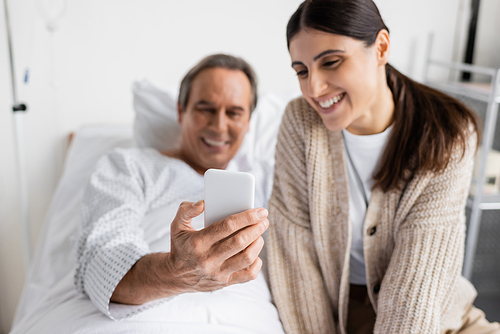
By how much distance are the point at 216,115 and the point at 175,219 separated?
58cm

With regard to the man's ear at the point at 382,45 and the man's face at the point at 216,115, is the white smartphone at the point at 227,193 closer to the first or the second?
the man's ear at the point at 382,45

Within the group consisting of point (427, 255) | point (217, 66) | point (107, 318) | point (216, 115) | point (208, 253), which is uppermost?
point (217, 66)

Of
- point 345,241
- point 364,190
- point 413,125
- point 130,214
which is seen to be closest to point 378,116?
point 413,125

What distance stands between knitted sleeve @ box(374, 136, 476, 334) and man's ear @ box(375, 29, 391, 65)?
0.27 meters

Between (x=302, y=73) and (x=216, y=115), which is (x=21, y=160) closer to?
(x=216, y=115)

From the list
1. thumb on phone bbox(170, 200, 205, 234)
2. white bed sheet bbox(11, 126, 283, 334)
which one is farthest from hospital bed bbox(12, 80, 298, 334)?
thumb on phone bbox(170, 200, 205, 234)

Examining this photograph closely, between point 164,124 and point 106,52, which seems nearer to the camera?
point 164,124

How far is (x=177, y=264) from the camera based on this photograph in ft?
2.15

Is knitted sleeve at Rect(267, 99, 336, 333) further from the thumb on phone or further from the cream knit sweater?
the thumb on phone

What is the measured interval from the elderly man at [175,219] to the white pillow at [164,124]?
8.4 inches

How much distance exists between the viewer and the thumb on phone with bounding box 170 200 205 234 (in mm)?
621

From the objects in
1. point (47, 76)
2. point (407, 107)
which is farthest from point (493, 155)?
point (47, 76)

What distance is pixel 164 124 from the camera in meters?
1.51

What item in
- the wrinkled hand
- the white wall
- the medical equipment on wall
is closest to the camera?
the wrinkled hand
